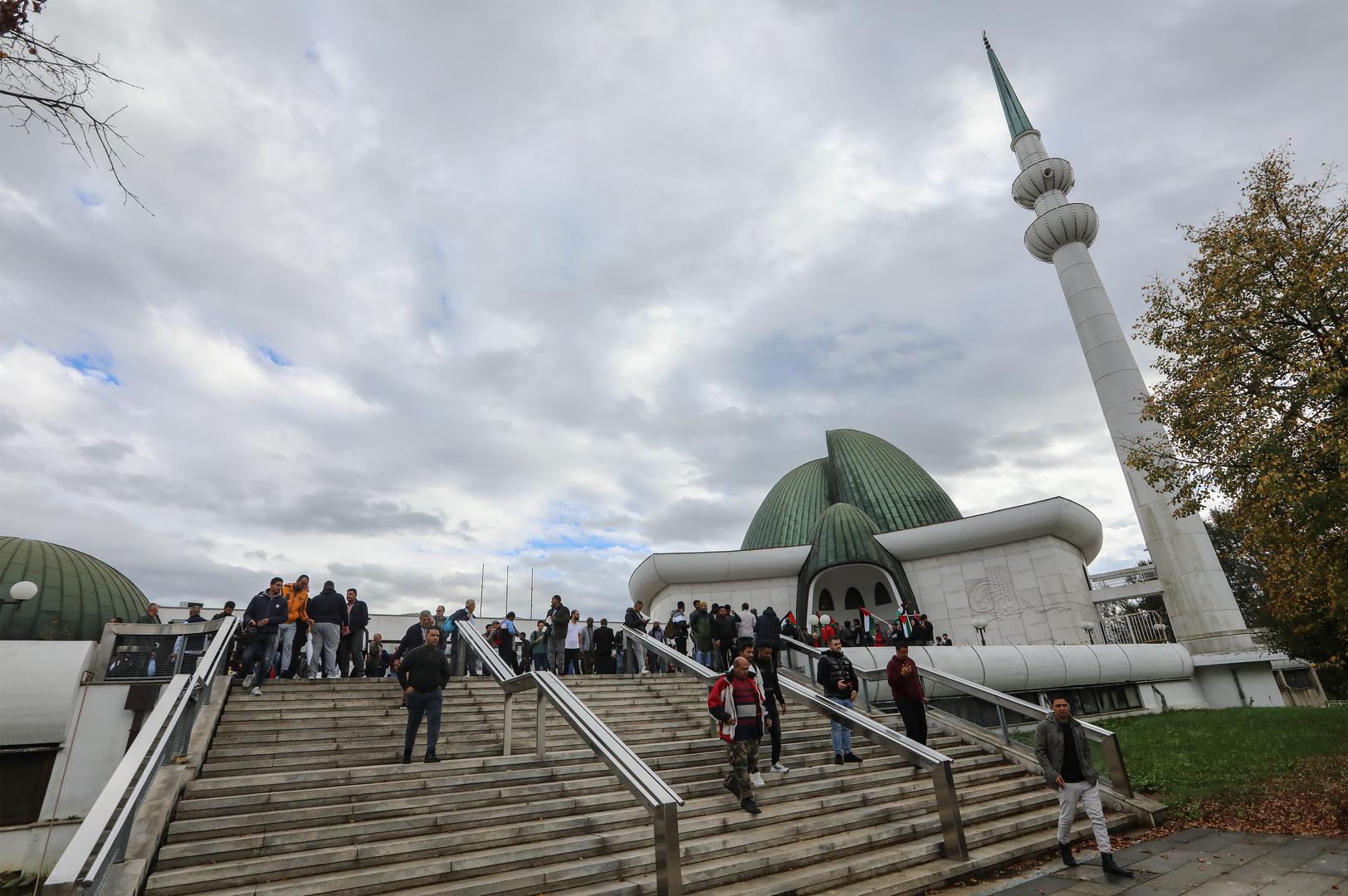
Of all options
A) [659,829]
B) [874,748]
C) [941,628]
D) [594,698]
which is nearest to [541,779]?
[659,829]

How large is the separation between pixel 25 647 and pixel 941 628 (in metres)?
26.1

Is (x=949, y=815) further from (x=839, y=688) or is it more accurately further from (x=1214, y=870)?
(x=839, y=688)

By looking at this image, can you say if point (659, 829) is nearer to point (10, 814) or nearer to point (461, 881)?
point (461, 881)

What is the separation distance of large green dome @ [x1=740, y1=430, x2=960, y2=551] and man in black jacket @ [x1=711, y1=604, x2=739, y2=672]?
60.9 ft

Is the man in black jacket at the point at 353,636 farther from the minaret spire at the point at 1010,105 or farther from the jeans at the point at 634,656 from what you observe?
the minaret spire at the point at 1010,105

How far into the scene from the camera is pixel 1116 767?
295 inches

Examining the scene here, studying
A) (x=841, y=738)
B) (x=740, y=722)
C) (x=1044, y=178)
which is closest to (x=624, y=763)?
(x=740, y=722)

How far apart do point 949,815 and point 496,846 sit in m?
3.97

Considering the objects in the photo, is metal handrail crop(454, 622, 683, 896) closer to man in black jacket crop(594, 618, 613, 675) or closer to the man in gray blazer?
the man in gray blazer

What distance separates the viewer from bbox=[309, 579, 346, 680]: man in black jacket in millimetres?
9633

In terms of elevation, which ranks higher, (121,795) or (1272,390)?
(1272,390)


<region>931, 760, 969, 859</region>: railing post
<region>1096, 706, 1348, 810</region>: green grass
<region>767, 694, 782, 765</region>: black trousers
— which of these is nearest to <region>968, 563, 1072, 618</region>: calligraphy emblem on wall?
<region>1096, 706, 1348, 810</region>: green grass

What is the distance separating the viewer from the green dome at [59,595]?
66.6 ft

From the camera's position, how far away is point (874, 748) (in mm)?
8664
